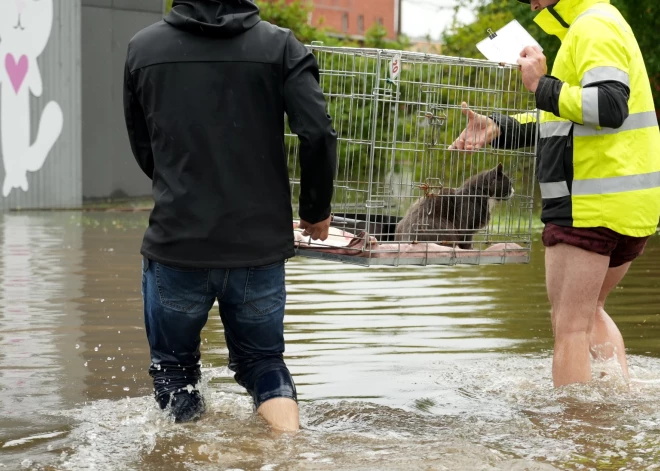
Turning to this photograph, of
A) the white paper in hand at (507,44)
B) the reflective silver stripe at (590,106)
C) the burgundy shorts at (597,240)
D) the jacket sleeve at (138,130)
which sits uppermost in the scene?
the white paper in hand at (507,44)

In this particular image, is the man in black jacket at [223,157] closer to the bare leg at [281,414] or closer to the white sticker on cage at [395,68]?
the bare leg at [281,414]

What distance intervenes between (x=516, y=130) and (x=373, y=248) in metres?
0.99

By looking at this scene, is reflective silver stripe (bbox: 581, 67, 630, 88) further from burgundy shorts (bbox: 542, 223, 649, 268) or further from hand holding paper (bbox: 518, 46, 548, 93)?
burgundy shorts (bbox: 542, 223, 649, 268)

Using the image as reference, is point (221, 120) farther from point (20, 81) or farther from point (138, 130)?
point (20, 81)

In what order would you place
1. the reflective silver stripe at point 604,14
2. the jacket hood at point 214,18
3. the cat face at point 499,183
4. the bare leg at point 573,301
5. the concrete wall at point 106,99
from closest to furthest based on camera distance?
the jacket hood at point 214,18, the reflective silver stripe at point 604,14, the bare leg at point 573,301, the cat face at point 499,183, the concrete wall at point 106,99

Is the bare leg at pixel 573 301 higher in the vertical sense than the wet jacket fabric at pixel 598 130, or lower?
lower

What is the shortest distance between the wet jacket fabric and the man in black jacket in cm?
111

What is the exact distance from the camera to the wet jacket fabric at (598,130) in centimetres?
450

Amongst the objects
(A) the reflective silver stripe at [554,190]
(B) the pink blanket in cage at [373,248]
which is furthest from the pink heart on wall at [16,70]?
(A) the reflective silver stripe at [554,190]

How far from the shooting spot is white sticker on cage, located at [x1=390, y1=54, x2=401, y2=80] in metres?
4.86

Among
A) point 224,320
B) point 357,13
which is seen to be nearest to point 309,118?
point 224,320

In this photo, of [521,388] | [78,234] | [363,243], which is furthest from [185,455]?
[78,234]

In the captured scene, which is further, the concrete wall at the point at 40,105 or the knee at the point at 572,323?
the concrete wall at the point at 40,105

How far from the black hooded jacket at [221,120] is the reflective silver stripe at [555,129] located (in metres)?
1.15
